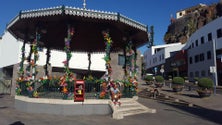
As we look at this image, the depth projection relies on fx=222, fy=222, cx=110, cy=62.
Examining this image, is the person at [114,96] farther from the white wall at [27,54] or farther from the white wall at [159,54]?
the white wall at [159,54]

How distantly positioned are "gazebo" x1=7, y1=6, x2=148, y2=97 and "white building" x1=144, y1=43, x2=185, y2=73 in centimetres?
4922

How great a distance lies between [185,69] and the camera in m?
55.9

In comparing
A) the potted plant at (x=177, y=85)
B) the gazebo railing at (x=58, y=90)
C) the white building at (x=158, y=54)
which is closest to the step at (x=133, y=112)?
the gazebo railing at (x=58, y=90)

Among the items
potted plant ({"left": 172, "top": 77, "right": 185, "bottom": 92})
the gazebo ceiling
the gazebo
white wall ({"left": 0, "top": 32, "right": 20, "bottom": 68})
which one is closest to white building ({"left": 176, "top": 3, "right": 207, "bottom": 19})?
potted plant ({"left": 172, "top": 77, "right": 185, "bottom": 92})

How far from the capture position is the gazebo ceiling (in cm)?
1249

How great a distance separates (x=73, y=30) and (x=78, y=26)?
93.5 inches

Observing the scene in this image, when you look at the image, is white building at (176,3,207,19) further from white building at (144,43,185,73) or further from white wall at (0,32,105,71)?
white wall at (0,32,105,71)

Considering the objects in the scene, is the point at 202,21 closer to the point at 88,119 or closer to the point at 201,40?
the point at 201,40

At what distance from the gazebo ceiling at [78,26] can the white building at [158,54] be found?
4886 cm

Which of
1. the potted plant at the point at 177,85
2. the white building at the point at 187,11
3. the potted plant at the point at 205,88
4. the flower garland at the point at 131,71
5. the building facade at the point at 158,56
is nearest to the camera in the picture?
the flower garland at the point at 131,71

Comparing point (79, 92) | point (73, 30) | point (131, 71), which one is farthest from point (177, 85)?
point (73, 30)

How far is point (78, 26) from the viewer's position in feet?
49.7

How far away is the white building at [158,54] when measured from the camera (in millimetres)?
66375

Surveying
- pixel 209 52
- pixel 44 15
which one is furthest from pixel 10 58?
pixel 209 52
